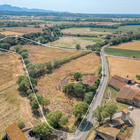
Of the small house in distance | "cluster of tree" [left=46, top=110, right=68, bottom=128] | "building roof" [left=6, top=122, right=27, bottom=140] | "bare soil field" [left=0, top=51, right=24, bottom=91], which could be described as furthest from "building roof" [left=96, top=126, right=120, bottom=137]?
"bare soil field" [left=0, top=51, right=24, bottom=91]

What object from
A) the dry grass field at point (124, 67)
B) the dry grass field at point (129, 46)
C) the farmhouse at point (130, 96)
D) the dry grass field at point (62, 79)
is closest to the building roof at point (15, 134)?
the dry grass field at point (62, 79)

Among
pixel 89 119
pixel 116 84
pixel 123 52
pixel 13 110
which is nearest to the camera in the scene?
pixel 89 119

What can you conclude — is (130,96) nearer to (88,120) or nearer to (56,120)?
(88,120)

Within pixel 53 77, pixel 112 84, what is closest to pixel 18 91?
pixel 53 77

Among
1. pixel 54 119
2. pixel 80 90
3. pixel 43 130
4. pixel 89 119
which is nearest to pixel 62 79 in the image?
pixel 80 90

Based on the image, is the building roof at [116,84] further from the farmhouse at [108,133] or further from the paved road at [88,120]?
the farmhouse at [108,133]

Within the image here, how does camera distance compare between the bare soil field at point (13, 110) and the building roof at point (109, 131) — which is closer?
the building roof at point (109, 131)

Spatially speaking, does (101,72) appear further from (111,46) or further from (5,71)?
(111,46)
